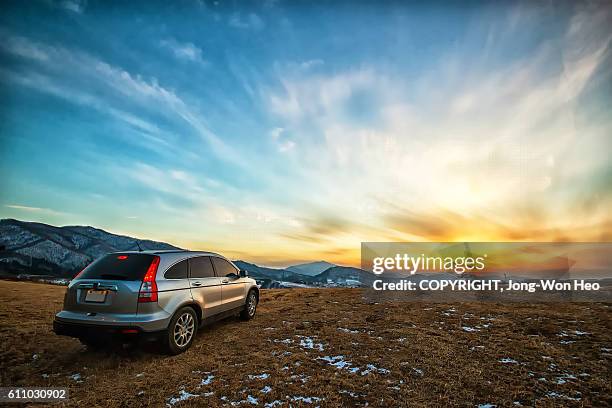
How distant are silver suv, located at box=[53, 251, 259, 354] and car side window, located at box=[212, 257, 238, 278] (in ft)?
2.51

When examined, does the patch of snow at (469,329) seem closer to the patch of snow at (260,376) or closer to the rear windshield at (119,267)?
the patch of snow at (260,376)

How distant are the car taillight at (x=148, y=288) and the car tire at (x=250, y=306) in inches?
139

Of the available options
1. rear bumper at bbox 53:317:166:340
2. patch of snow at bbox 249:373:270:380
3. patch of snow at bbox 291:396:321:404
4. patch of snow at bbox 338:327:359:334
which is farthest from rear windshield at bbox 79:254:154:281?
patch of snow at bbox 338:327:359:334

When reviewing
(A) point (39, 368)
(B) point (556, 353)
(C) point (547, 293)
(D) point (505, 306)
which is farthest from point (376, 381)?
(C) point (547, 293)

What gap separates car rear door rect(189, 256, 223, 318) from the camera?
655 cm

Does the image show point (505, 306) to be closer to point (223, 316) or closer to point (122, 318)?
point (223, 316)

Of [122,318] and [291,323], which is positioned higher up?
[122,318]

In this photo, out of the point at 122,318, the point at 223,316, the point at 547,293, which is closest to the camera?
the point at 122,318

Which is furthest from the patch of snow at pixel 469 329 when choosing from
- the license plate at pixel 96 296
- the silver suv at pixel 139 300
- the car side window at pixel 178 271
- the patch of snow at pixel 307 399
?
the license plate at pixel 96 296

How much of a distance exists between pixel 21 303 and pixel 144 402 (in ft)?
32.2

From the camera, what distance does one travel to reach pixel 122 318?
5273 mm

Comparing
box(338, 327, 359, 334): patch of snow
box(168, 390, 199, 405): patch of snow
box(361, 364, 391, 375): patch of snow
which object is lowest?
box(168, 390, 199, 405): patch of snow

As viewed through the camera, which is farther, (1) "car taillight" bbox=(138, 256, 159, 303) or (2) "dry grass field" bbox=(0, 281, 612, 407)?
(1) "car taillight" bbox=(138, 256, 159, 303)

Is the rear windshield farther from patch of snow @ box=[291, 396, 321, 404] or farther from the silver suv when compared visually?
patch of snow @ box=[291, 396, 321, 404]
